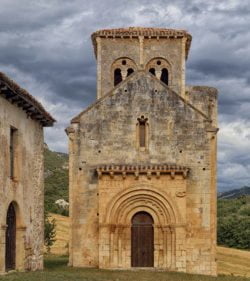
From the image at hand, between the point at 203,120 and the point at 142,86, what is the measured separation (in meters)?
2.98

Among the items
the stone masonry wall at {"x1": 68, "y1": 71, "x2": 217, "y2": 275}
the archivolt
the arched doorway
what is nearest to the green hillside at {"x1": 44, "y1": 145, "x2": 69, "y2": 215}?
the stone masonry wall at {"x1": 68, "y1": 71, "x2": 217, "y2": 275}

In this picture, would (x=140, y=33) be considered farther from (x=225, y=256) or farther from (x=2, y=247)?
(x=2, y=247)

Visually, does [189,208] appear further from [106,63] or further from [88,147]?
[106,63]

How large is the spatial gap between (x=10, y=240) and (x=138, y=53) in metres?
17.1

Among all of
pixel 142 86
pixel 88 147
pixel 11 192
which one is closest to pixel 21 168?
pixel 11 192

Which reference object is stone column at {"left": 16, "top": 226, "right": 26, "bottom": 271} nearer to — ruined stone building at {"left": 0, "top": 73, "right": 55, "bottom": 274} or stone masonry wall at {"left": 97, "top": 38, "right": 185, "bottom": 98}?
ruined stone building at {"left": 0, "top": 73, "right": 55, "bottom": 274}

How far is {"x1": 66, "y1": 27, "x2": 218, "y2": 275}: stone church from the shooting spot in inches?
1138

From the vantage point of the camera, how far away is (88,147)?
97.0 ft

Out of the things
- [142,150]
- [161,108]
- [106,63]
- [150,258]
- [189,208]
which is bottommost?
[150,258]

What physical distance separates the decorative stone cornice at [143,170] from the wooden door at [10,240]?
21.2ft

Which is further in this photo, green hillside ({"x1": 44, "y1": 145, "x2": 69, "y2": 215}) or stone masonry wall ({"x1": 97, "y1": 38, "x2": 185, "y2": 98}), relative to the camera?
green hillside ({"x1": 44, "y1": 145, "x2": 69, "y2": 215})

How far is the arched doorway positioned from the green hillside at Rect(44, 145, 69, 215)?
21662 mm

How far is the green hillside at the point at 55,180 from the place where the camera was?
56.9m

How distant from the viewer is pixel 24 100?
73.8ft
